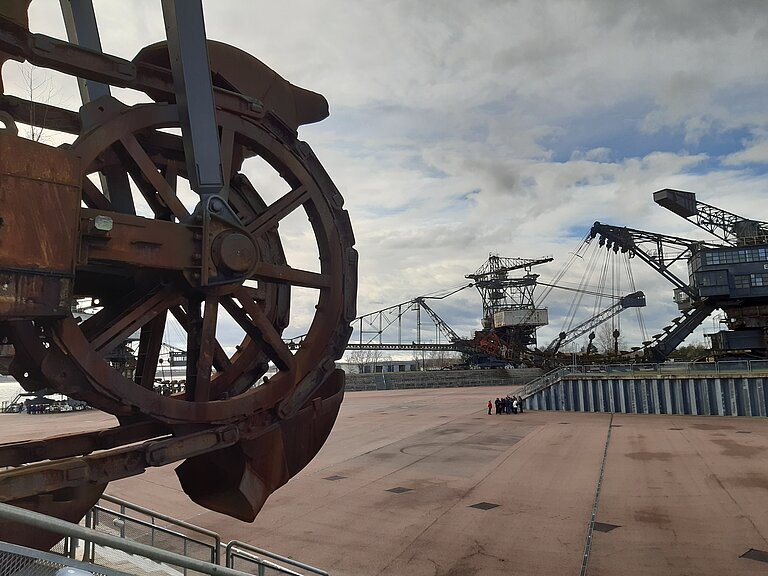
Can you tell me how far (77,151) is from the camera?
15.1 feet

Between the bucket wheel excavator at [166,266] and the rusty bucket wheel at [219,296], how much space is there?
19mm

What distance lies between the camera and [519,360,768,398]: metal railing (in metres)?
31.2

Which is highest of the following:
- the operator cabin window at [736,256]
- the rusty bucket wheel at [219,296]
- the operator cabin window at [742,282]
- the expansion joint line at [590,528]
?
the operator cabin window at [736,256]

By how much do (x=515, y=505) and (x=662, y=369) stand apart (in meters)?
25.9

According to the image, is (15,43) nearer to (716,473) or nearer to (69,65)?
(69,65)

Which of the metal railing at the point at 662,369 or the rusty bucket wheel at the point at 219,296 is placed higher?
the rusty bucket wheel at the point at 219,296

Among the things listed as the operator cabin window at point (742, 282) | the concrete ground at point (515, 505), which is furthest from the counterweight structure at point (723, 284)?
the concrete ground at point (515, 505)

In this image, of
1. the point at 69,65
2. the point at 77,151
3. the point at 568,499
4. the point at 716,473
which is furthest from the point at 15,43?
the point at 716,473

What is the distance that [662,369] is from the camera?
114 ft

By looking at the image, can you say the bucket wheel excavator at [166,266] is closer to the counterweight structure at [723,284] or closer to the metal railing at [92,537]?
the metal railing at [92,537]

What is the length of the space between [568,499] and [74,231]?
45.4 ft

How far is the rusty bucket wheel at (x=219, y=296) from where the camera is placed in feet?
15.6

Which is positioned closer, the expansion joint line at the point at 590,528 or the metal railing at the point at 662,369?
the expansion joint line at the point at 590,528

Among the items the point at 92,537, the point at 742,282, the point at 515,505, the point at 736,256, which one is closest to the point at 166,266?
the point at 92,537
